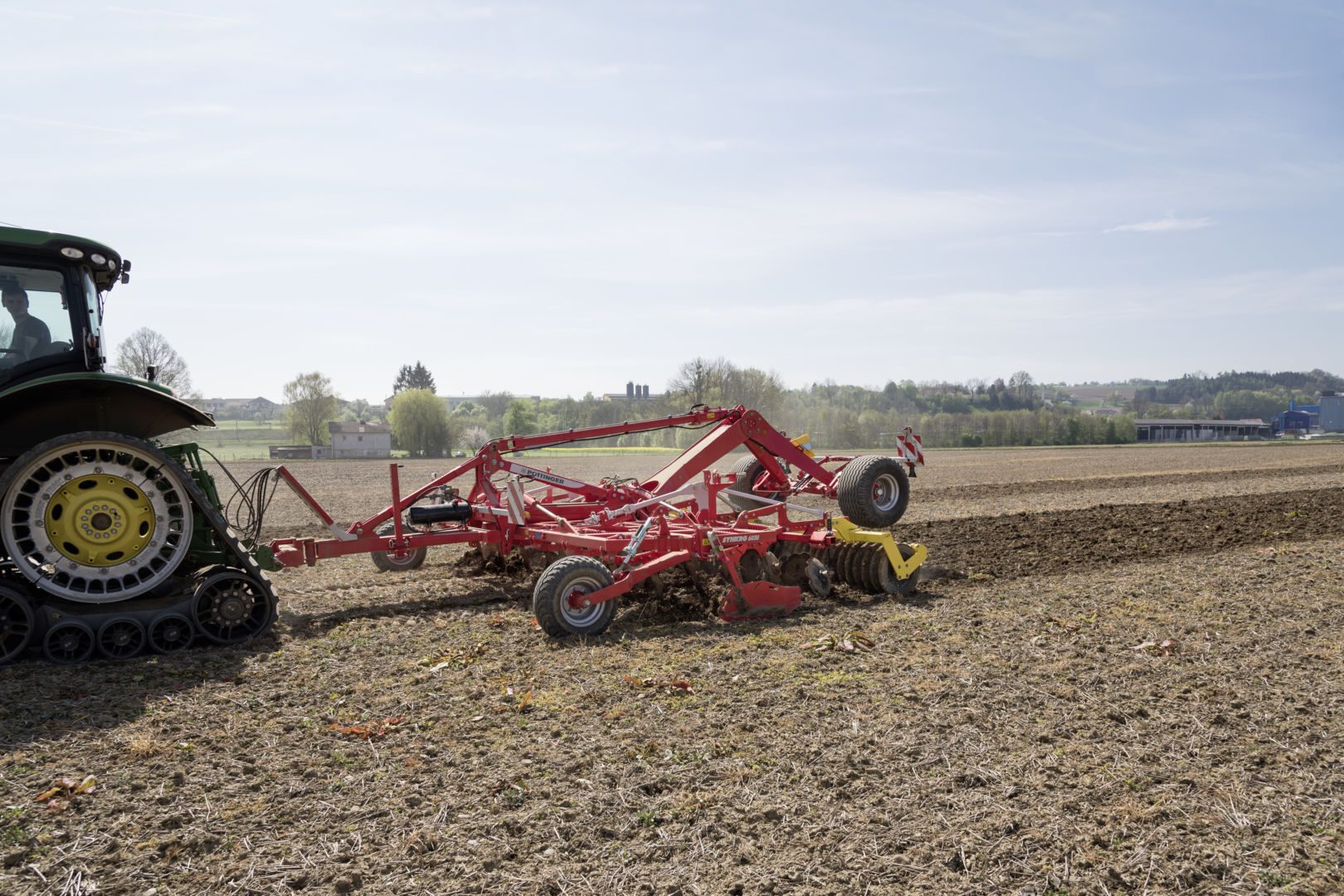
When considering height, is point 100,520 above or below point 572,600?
above

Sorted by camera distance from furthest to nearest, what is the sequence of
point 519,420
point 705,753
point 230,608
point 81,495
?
1. point 519,420
2. point 230,608
3. point 81,495
4. point 705,753

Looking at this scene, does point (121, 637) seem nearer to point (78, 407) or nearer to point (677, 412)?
point (78, 407)

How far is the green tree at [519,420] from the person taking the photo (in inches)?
2972

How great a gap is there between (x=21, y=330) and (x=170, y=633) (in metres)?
2.47

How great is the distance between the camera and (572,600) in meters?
8.03

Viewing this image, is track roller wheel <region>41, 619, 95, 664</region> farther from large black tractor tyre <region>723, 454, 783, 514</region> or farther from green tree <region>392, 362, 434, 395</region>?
green tree <region>392, 362, 434, 395</region>

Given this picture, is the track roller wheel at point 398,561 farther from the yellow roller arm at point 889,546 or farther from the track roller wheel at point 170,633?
the yellow roller arm at point 889,546

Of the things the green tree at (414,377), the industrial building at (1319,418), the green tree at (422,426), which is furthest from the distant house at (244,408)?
the industrial building at (1319,418)

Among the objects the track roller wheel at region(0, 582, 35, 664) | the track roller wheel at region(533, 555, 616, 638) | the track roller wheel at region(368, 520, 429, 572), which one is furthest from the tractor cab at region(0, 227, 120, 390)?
the track roller wheel at region(368, 520, 429, 572)

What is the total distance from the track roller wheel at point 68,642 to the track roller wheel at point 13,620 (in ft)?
0.43

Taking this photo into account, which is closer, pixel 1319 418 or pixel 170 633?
pixel 170 633

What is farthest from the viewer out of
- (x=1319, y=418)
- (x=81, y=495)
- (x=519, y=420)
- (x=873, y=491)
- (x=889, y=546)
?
(x=1319, y=418)

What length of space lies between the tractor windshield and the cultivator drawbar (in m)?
1.90

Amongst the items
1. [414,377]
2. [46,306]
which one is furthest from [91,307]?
[414,377]
